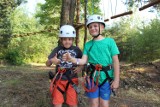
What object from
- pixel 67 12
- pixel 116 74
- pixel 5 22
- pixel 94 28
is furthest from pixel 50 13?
pixel 116 74

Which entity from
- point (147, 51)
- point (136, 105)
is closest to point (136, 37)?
point (147, 51)

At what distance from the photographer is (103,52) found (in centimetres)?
329

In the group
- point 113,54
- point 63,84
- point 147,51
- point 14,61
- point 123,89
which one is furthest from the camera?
point 147,51

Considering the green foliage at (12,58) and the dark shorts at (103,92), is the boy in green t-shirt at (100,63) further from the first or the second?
the green foliage at (12,58)

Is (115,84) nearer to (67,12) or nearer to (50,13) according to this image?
(67,12)

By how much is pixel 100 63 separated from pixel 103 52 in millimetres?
146

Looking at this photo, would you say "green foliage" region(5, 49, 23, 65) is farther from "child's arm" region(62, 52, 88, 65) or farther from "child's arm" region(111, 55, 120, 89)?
"child's arm" region(111, 55, 120, 89)

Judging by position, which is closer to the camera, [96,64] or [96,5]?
[96,64]

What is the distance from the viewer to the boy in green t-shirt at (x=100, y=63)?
10.8ft

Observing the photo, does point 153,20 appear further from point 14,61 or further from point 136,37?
point 14,61

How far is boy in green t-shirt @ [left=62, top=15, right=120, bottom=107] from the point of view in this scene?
10.8 ft

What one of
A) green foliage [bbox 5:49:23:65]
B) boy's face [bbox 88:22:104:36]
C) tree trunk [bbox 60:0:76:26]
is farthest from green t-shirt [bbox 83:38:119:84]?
green foliage [bbox 5:49:23:65]

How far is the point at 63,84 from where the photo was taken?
360 cm

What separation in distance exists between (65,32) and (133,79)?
4749 millimetres
